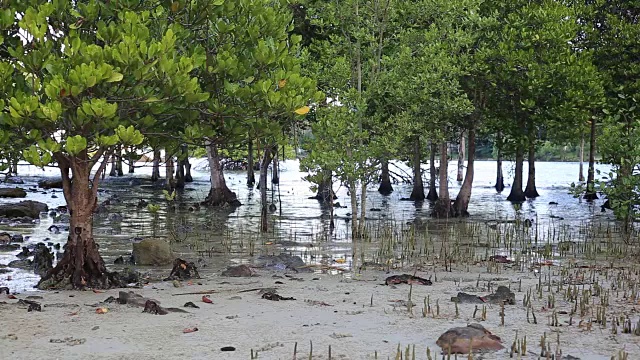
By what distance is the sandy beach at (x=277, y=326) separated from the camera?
640 centimetres

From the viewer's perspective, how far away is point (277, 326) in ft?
24.1

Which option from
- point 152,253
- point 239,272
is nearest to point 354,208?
point 152,253

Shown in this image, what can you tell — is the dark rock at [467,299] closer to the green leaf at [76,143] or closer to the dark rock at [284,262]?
the dark rock at [284,262]

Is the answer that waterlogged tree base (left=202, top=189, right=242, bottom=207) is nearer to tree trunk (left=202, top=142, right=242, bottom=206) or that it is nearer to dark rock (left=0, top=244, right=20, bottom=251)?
tree trunk (left=202, top=142, right=242, bottom=206)

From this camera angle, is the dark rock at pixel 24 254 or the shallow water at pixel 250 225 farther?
the shallow water at pixel 250 225

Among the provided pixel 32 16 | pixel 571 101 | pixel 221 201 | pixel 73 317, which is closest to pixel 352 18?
pixel 571 101

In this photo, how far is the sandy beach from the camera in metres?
6.40

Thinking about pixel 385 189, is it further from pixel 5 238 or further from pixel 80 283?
pixel 80 283

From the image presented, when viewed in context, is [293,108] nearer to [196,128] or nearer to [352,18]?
[196,128]

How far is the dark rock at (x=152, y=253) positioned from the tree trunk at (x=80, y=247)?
2.47 metres

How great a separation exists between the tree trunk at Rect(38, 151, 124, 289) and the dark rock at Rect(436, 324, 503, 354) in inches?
210

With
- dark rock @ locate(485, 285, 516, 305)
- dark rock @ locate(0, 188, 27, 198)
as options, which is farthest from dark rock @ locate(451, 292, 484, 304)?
dark rock @ locate(0, 188, 27, 198)

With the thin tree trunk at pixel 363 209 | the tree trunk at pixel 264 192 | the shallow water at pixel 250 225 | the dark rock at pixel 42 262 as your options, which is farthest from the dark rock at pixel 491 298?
the tree trunk at pixel 264 192

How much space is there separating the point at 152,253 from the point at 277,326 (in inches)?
224
